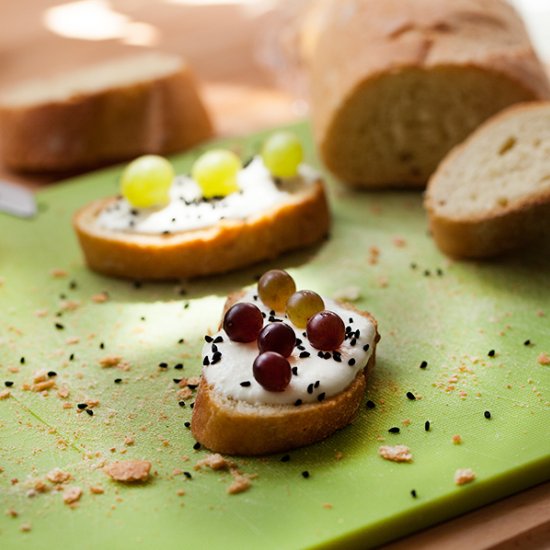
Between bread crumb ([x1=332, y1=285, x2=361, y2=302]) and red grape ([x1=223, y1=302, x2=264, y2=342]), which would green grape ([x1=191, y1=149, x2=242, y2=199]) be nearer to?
bread crumb ([x1=332, y1=285, x2=361, y2=302])

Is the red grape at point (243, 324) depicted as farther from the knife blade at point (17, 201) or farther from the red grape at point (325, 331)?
the knife blade at point (17, 201)

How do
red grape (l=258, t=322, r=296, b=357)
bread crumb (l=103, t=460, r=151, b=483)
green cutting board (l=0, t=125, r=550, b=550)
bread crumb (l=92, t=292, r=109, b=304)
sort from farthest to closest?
1. bread crumb (l=92, t=292, r=109, b=304)
2. red grape (l=258, t=322, r=296, b=357)
3. bread crumb (l=103, t=460, r=151, b=483)
4. green cutting board (l=0, t=125, r=550, b=550)

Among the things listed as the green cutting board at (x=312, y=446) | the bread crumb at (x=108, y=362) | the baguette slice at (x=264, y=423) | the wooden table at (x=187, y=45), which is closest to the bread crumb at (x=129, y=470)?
the green cutting board at (x=312, y=446)

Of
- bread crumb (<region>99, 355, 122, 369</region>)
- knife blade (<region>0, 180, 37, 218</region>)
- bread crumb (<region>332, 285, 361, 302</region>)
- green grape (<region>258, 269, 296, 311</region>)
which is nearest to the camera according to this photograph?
green grape (<region>258, 269, 296, 311</region>)

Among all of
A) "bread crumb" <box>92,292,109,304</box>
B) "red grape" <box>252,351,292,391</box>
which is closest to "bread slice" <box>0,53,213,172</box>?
"bread crumb" <box>92,292,109,304</box>

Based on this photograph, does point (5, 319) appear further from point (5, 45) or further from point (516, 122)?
point (5, 45)

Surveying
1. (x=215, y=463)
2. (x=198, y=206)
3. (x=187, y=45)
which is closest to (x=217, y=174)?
(x=198, y=206)

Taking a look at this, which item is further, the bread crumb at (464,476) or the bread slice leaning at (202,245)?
the bread slice leaning at (202,245)
